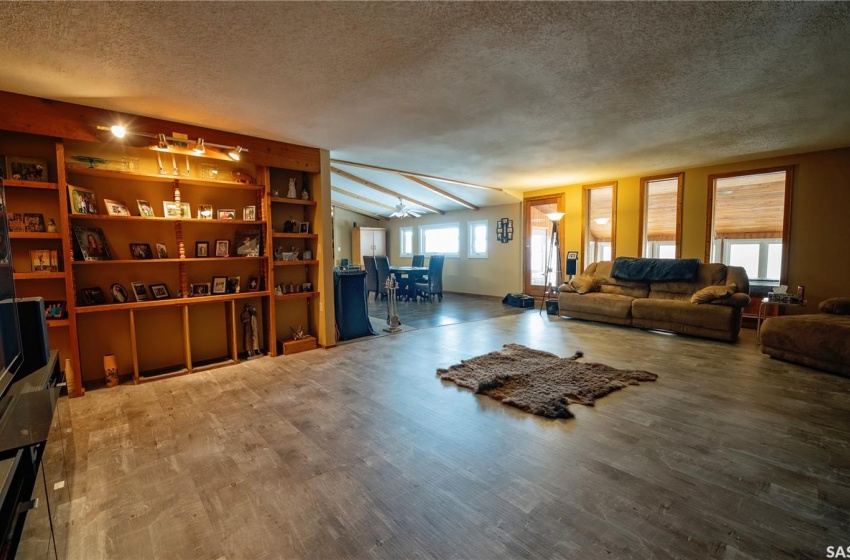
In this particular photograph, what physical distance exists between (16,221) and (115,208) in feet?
1.95

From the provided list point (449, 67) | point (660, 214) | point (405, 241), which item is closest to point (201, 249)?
point (449, 67)

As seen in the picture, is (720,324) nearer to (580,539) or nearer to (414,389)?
(414,389)

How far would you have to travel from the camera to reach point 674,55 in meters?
2.27

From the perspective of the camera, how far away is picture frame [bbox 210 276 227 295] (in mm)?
3770

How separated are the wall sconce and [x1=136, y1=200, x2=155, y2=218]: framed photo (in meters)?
6.44

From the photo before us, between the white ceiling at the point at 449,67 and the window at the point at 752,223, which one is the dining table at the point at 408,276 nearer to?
the white ceiling at the point at 449,67

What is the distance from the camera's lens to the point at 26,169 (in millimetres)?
2811

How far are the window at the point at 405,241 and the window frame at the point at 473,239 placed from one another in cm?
204

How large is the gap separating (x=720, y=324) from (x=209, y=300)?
559 centimetres

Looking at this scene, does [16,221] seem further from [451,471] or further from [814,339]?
[814,339]

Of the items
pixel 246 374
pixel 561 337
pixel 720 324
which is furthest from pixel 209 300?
pixel 720 324

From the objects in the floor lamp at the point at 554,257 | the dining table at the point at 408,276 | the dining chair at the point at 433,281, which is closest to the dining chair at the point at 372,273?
the dining table at the point at 408,276

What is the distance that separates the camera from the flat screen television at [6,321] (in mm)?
1632

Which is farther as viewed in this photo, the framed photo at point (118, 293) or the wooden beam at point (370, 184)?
the wooden beam at point (370, 184)
